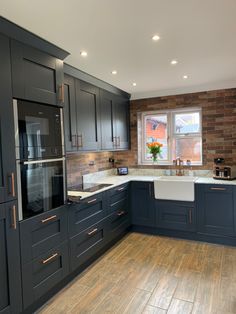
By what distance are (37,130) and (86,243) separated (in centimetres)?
143

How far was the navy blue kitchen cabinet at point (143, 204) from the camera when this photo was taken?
3695 mm

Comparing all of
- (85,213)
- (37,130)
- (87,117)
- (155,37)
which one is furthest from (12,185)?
(155,37)

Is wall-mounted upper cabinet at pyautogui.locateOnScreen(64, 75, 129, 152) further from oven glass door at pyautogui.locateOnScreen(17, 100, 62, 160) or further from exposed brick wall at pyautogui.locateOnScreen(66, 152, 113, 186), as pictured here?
oven glass door at pyautogui.locateOnScreen(17, 100, 62, 160)

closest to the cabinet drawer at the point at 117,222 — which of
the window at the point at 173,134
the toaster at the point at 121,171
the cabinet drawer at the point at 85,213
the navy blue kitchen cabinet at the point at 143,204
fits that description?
the navy blue kitchen cabinet at the point at 143,204

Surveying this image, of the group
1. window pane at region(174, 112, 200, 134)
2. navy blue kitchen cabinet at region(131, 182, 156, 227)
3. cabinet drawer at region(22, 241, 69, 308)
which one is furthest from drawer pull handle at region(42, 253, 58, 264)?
window pane at region(174, 112, 200, 134)

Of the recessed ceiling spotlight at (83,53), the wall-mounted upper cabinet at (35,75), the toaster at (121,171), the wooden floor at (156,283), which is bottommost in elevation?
the wooden floor at (156,283)

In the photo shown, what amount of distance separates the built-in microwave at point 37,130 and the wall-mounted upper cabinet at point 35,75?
0.25 ft

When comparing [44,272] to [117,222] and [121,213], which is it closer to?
[117,222]

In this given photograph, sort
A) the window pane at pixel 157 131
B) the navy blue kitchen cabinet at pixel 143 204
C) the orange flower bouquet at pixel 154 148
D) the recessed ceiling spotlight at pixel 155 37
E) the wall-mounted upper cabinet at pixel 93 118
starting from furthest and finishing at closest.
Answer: the window pane at pixel 157 131 < the orange flower bouquet at pixel 154 148 < the navy blue kitchen cabinet at pixel 143 204 < the wall-mounted upper cabinet at pixel 93 118 < the recessed ceiling spotlight at pixel 155 37

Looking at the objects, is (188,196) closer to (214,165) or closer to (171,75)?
(214,165)

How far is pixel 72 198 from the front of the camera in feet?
8.00

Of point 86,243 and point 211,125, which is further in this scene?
point 211,125

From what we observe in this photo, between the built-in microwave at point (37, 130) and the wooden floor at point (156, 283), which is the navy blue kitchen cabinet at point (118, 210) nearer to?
the wooden floor at point (156, 283)

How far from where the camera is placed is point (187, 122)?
410 cm
